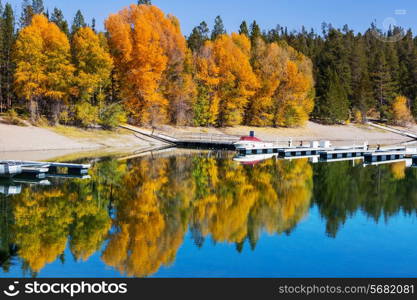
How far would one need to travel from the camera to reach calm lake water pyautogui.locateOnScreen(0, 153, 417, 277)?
57.3 feet

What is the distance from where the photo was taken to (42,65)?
2495 inches

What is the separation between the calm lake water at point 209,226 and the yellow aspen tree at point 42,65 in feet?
92.9

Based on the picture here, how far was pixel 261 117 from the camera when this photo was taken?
86.4 metres

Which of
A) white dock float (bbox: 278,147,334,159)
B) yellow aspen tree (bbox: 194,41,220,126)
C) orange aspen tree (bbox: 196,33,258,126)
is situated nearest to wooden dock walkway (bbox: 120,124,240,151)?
yellow aspen tree (bbox: 194,41,220,126)

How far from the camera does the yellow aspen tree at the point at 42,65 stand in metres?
61.8

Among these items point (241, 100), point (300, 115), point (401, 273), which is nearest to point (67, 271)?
point (401, 273)

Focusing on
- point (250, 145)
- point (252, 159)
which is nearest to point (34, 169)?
→ point (252, 159)

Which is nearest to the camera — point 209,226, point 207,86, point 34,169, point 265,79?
point 209,226

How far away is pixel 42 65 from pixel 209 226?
4651 cm

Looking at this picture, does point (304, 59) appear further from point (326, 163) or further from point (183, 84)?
point (326, 163)

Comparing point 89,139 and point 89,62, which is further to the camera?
point 89,62

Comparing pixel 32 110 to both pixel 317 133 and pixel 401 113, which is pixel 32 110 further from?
pixel 401 113

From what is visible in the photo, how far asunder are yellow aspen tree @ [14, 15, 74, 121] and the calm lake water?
2831 centimetres

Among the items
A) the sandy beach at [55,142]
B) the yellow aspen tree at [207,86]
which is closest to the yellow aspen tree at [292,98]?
the yellow aspen tree at [207,86]
